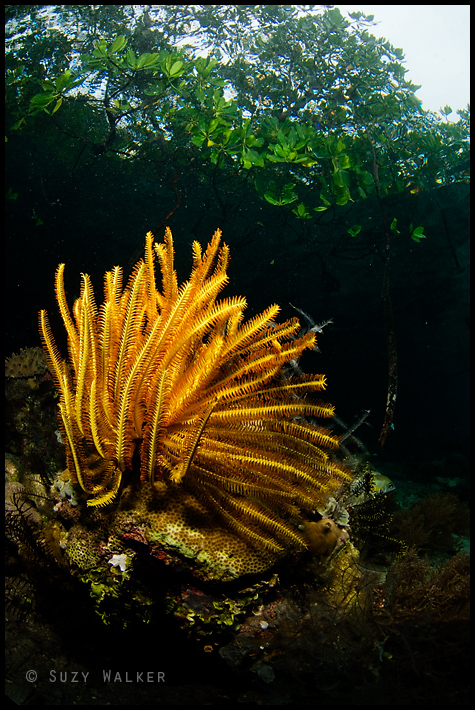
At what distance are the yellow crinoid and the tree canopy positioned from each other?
4.10 metres

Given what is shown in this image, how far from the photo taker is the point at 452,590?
271cm

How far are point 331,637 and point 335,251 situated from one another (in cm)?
783

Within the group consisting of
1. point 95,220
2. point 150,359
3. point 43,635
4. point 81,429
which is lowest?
point 43,635

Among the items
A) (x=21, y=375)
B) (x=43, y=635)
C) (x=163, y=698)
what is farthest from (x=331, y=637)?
(x=21, y=375)

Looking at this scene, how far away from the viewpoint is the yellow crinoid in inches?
84.7

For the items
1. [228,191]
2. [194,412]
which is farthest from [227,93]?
[194,412]

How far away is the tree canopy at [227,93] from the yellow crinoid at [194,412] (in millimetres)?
4095

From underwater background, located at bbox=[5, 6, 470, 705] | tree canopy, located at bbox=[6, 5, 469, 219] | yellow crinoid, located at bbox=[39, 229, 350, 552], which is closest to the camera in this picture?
yellow crinoid, located at bbox=[39, 229, 350, 552]

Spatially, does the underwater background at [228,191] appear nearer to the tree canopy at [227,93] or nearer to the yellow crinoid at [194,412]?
the tree canopy at [227,93]

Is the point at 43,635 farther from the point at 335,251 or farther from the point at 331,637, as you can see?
the point at 335,251

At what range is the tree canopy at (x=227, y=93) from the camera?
5500 mm

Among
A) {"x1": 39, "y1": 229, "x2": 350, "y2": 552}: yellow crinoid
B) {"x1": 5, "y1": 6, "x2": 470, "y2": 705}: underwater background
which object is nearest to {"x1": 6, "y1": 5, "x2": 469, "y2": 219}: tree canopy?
{"x1": 5, "y1": 6, "x2": 470, "y2": 705}: underwater background


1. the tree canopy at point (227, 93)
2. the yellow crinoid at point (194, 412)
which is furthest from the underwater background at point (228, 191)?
the yellow crinoid at point (194, 412)

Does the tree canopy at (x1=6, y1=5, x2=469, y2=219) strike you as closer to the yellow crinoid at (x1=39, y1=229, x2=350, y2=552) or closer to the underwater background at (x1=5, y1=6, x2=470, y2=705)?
the underwater background at (x1=5, y1=6, x2=470, y2=705)
